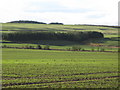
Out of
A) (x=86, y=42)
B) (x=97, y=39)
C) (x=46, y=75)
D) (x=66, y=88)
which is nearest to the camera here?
(x=66, y=88)

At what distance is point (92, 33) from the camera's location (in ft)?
502

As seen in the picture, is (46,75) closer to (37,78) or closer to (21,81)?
(37,78)

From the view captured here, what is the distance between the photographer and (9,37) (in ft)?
436

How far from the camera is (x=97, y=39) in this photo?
494 feet

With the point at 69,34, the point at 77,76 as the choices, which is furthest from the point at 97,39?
the point at 77,76

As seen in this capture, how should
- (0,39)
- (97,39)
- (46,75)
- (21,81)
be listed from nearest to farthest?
(21,81) → (46,75) → (0,39) → (97,39)

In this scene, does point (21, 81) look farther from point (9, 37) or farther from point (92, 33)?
point (92, 33)

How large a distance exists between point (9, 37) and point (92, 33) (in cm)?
4943

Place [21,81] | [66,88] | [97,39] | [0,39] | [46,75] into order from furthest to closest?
1. [97,39]
2. [0,39]
3. [46,75]
4. [21,81]
5. [66,88]

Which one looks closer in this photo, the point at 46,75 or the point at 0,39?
the point at 46,75

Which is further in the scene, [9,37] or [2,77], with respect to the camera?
[9,37]

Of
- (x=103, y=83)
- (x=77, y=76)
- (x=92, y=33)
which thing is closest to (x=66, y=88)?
(x=103, y=83)

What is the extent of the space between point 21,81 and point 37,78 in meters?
3.05

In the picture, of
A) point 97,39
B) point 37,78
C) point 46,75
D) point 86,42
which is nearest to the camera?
point 37,78
